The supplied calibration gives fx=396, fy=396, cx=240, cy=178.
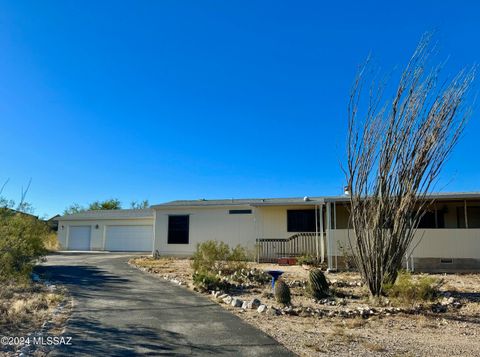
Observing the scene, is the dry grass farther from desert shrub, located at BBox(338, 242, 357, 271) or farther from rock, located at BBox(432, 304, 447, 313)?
desert shrub, located at BBox(338, 242, 357, 271)

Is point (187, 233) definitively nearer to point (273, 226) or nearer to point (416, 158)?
point (273, 226)

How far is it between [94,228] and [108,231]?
4.20 ft

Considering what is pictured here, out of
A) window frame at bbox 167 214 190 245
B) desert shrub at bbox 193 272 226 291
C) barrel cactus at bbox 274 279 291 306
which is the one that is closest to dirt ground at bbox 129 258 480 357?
barrel cactus at bbox 274 279 291 306

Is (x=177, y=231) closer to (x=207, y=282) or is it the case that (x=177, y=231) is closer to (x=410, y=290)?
(x=207, y=282)

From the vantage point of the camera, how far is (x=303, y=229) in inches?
724

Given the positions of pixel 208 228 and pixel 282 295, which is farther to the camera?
pixel 208 228

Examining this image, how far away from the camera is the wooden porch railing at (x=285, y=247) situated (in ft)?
56.6

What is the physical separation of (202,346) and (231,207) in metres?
14.5

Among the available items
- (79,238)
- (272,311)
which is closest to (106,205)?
(79,238)

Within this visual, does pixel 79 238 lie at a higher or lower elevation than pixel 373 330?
higher

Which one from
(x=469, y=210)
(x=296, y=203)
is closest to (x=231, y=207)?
(x=296, y=203)

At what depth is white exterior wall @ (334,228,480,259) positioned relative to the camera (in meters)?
14.1

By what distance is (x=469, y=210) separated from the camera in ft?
56.1

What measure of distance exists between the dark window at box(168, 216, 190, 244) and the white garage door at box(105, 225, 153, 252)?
5856mm
